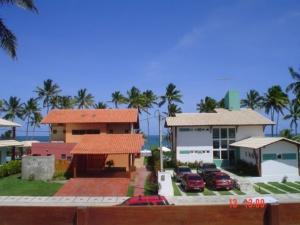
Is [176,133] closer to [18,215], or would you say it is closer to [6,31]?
[6,31]

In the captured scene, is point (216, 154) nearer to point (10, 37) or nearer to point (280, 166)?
point (280, 166)

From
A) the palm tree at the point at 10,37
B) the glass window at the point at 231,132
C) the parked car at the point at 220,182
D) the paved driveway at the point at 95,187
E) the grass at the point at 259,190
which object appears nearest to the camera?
the palm tree at the point at 10,37

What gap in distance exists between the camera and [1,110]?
80.8 meters

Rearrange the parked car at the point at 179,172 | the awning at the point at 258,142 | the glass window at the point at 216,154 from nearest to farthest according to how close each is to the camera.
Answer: the parked car at the point at 179,172
the awning at the point at 258,142
the glass window at the point at 216,154

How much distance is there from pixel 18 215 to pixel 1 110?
3116 inches

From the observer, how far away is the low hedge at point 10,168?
4056cm

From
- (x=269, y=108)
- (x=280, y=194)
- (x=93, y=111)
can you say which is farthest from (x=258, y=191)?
(x=269, y=108)

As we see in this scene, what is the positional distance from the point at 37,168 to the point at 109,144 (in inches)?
341

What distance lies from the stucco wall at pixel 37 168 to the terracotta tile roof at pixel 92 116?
10.0 metres

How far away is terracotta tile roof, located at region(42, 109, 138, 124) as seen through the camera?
48.5m

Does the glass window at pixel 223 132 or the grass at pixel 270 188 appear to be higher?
the glass window at pixel 223 132

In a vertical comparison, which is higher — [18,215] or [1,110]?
[1,110]

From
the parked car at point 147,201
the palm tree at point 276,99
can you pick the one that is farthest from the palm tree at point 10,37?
the palm tree at point 276,99

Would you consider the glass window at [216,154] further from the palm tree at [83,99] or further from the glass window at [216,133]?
the palm tree at [83,99]
